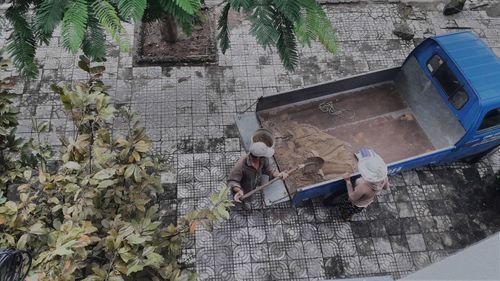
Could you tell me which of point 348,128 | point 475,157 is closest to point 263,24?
point 348,128

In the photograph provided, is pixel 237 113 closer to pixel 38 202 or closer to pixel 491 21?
pixel 38 202

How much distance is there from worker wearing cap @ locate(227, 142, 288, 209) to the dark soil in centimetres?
250

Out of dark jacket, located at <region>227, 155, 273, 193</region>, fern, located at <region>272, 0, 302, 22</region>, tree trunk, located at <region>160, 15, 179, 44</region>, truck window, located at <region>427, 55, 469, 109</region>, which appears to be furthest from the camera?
tree trunk, located at <region>160, 15, 179, 44</region>

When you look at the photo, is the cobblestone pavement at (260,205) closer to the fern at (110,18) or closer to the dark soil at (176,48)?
the dark soil at (176,48)

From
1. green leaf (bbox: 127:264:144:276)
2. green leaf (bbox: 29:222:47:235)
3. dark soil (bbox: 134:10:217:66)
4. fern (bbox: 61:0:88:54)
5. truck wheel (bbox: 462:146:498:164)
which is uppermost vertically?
dark soil (bbox: 134:10:217:66)

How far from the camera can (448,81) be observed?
6.02 metres

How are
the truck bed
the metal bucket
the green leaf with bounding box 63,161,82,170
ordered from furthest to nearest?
the truck bed, the metal bucket, the green leaf with bounding box 63,161,82,170

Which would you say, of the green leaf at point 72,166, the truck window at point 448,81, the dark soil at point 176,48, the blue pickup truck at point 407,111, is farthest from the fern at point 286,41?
the dark soil at point 176,48

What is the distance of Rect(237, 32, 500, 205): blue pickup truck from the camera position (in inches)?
223

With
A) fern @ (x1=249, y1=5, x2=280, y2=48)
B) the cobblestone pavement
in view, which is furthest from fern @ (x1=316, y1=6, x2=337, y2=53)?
the cobblestone pavement

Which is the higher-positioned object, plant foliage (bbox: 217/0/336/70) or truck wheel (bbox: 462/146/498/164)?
plant foliage (bbox: 217/0/336/70)

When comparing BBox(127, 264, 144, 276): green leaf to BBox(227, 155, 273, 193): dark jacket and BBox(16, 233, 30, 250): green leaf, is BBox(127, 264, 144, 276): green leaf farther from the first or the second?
BBox(227, 155, 273, 193): dark jacket

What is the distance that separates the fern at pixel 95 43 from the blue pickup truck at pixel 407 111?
2.47m

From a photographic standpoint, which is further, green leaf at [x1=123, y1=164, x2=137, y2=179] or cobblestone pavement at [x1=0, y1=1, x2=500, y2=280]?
cobblestone pavement at [x1=0, y1=1, x2=500, y2=280]
